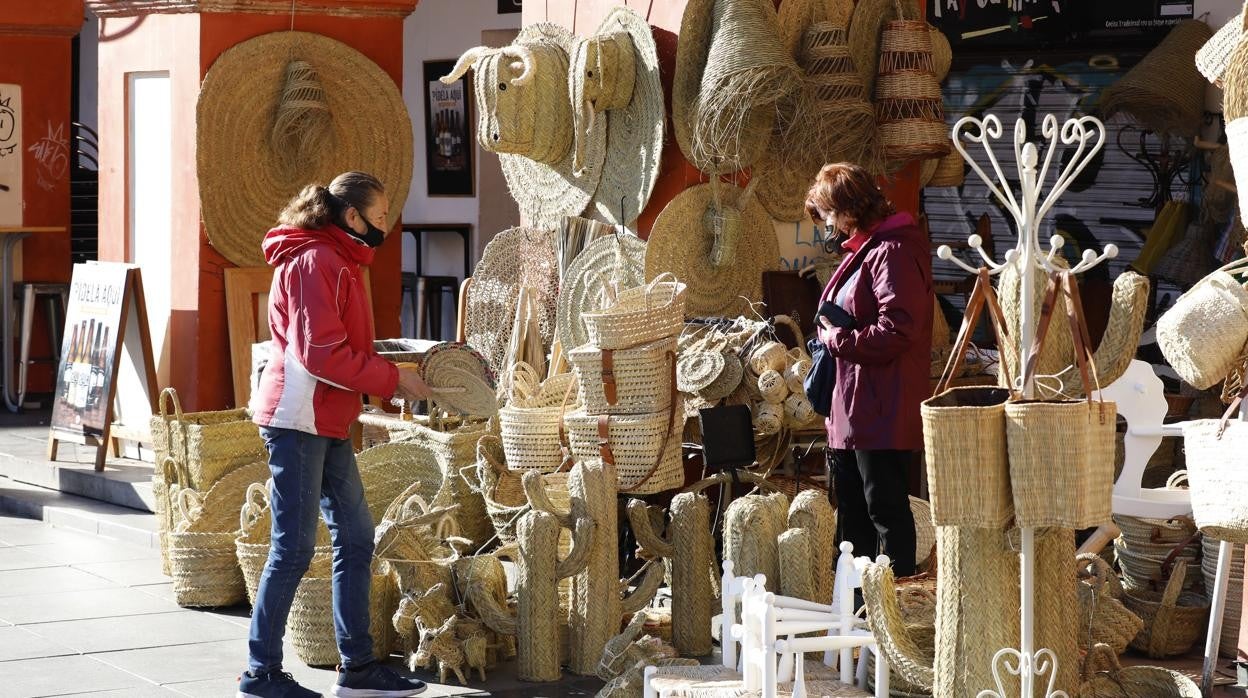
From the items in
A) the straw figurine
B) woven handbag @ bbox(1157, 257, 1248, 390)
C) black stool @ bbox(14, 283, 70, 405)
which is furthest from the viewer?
black stool @ bbox(14, 283, 70, 405)

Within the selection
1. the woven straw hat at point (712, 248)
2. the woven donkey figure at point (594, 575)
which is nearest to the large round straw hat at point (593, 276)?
the woven straw hat at point (712, 248)

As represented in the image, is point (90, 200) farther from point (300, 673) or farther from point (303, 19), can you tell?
point (300, 673)

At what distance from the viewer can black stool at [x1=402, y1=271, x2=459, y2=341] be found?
13375 mm

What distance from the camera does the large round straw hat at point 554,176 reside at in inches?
334

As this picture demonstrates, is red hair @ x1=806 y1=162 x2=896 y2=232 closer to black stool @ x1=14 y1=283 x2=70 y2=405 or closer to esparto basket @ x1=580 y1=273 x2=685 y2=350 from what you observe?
esparto basket @ x1=580 y1=273 x2=685 y2=350

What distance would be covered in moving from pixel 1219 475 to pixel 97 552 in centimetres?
599

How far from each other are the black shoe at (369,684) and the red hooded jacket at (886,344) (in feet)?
5.54

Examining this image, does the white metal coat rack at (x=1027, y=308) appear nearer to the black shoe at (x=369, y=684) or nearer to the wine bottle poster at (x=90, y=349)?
the black shoe at (x=369, y=684)

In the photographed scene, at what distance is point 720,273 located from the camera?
320 inches

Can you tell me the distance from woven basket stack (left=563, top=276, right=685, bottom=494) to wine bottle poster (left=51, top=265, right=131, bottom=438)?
4.17m

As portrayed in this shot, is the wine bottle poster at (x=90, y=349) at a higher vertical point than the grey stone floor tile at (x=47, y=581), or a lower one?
higher

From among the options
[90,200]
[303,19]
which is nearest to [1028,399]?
[303,19]

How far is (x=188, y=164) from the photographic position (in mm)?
10219

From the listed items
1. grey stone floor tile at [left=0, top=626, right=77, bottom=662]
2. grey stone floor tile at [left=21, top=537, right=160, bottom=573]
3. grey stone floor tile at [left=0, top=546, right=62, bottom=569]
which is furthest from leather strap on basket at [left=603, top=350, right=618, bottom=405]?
grey stone floor tile at [left=0, top=546, right=62, bottom=569]
